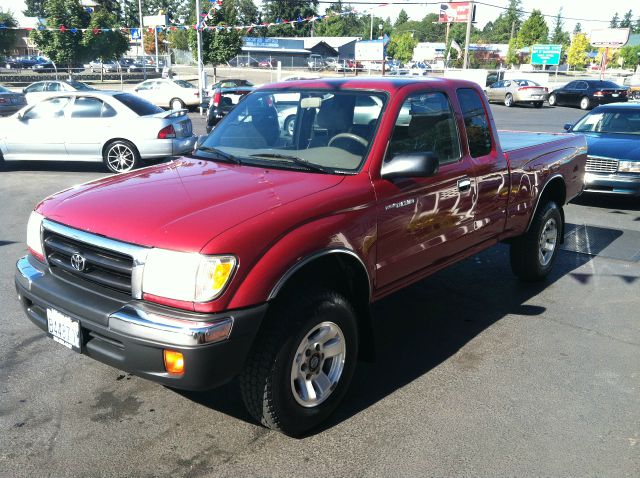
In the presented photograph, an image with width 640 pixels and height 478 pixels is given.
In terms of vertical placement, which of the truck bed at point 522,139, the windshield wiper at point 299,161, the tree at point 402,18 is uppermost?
the tree at point 402,18

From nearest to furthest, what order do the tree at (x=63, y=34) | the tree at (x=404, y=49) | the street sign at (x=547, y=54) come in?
the tree at (x=63, y=34), the street sign at (x=547, y=54), the tree at (x=404, y=49)

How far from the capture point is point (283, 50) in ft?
292

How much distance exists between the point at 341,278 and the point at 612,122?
8.65 meters

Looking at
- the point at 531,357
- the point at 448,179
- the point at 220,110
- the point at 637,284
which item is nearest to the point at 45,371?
the point at 448,179

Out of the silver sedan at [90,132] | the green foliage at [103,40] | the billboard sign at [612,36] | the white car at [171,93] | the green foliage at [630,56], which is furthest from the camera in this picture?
the green foliage at [630,56]

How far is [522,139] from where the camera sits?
604cm

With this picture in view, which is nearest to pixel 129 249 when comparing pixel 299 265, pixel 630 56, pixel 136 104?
pixel 299 265

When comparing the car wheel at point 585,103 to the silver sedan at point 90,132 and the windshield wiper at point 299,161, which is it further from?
the windshield wiper at point 299,161

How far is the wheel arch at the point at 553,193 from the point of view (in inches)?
219

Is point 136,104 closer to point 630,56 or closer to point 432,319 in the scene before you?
point 432,319

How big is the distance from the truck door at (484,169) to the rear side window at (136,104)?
8.04 m

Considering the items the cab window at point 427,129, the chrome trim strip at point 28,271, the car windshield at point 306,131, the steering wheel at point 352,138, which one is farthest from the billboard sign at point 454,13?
the chrome trim strip at point 28,271

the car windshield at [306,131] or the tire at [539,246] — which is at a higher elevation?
the car windshield at [306,131]

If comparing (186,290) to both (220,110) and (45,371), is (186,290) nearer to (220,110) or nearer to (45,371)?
(45,371)
